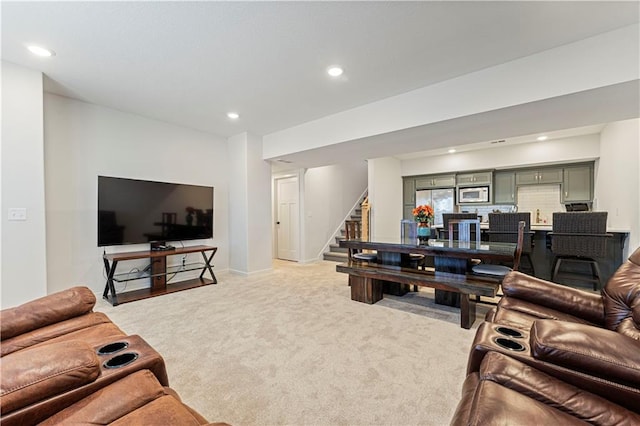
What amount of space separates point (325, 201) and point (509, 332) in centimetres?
577

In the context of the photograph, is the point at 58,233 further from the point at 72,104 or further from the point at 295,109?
the point at 295,109

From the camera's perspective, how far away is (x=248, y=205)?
16.5 ft

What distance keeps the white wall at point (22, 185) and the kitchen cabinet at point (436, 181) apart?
22.8 feet

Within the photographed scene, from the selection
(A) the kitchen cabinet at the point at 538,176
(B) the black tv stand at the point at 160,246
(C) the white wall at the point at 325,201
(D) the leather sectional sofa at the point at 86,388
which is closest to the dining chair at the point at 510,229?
(A) the kitchen cabinet at the point at 538,176

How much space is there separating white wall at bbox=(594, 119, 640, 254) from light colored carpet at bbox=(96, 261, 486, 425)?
7.74 ft

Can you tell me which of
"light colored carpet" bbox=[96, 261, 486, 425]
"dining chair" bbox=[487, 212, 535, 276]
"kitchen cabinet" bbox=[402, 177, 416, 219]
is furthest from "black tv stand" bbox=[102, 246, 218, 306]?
"kitchen cabinet" bbox=[402, 177, 416, 219]

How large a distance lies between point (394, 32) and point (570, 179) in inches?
210

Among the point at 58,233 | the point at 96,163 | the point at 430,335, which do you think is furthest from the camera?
the point at 96,163

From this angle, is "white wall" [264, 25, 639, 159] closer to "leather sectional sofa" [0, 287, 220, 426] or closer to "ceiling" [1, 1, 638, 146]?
"ceiling" [1, 1, 638, 146]

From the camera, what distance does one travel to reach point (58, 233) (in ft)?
11.4

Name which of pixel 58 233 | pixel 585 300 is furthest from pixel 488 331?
pixel 58 233

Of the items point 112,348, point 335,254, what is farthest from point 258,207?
point 112,348

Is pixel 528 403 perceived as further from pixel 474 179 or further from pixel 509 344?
pixel 474 179

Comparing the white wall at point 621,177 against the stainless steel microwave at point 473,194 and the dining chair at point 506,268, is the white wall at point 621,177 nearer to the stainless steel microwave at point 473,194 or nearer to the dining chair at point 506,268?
the dining chair at point 506,268
